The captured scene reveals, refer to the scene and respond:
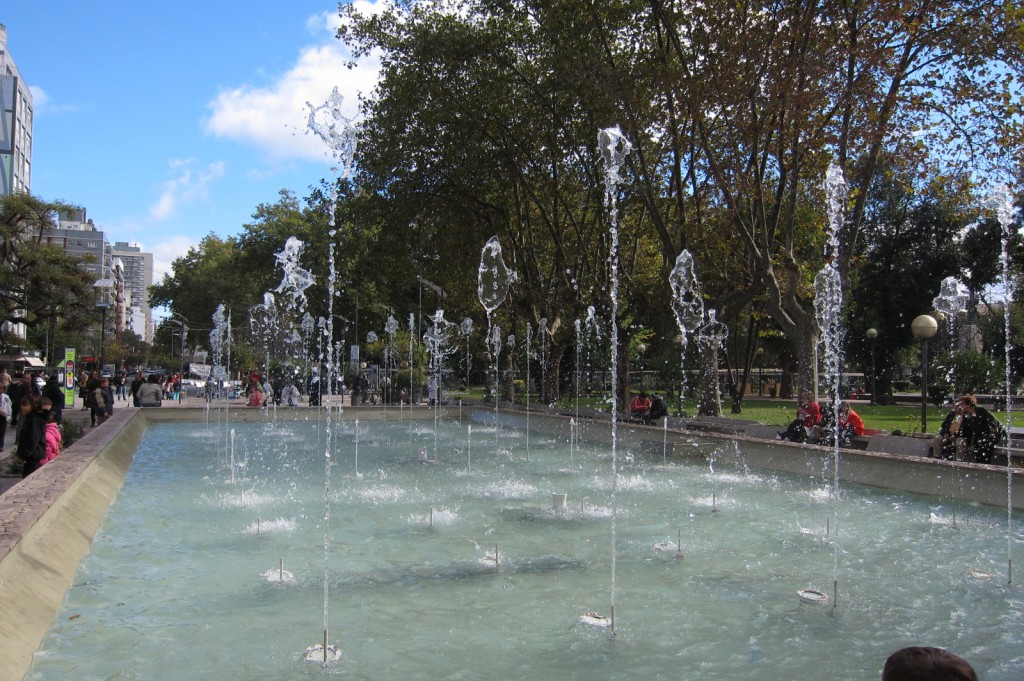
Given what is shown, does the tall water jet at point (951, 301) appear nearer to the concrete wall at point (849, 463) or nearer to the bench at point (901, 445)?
the concrete wall at point (849, 463)

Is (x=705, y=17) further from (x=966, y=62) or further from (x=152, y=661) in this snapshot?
(x=152, y=661)

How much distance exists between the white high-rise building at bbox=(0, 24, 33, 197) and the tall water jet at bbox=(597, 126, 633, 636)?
40599mm

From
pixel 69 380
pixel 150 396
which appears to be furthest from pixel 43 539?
pixel 69 380

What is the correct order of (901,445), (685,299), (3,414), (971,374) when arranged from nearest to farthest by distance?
(901,445)
(3,414)
(685,299)
(971,374)

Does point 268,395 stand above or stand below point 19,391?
below

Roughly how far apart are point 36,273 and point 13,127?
1070 inches

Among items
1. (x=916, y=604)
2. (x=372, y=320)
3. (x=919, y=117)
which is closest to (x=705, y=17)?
(x=919, y=117)

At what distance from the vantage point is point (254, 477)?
1216cm

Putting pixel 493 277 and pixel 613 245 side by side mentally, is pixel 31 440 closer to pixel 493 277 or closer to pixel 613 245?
pixel 613 245

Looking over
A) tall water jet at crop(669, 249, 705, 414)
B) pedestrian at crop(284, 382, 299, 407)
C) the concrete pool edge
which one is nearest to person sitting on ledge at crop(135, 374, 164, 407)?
pedestrian at crop(284, 382, 299, 407)

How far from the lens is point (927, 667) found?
201 cm

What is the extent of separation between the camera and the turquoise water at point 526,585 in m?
4.71

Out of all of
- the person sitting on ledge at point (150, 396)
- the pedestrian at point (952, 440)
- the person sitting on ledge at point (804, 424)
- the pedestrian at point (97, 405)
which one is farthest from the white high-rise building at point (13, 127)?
the pedestrian at point (952, 440)

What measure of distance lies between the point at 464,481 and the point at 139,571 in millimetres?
5901
